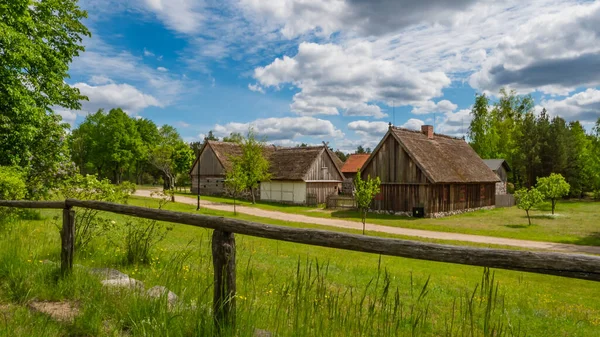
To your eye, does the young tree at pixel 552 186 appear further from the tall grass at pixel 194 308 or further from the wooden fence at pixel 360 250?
the wooden fence at pixel 360 250

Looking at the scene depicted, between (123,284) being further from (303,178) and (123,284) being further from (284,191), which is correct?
(284,191)

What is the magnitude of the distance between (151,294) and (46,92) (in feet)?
56.1

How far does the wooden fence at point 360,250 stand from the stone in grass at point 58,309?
1.25 metres

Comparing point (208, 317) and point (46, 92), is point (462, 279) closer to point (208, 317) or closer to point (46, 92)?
point (208, 317)

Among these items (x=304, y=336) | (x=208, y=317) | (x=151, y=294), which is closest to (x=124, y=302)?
(x=151, y=294)

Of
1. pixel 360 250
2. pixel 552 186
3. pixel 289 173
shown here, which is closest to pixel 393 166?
pixel 289 173

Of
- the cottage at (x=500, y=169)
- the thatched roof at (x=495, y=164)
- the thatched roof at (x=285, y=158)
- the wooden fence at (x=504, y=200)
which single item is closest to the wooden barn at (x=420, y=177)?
the wooden fence at (x=504, y=200)

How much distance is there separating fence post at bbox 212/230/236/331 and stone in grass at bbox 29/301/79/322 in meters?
1.65

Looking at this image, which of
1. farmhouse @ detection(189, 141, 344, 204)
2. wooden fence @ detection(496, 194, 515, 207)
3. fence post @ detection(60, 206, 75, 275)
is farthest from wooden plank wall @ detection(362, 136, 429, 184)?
fence post @ detection(60, 206, 75, 275)

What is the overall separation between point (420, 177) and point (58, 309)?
28027 millimetres

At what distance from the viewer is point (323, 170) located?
41375mm

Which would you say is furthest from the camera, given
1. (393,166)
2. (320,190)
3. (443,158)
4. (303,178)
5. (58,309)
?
(320,190)

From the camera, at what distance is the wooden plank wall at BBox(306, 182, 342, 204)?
39.2m

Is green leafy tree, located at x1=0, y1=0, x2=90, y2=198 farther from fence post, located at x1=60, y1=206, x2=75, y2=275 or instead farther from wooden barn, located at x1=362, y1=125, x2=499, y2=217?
wooden barn, located at x1=362, y1=125, x2=499, y2=217
